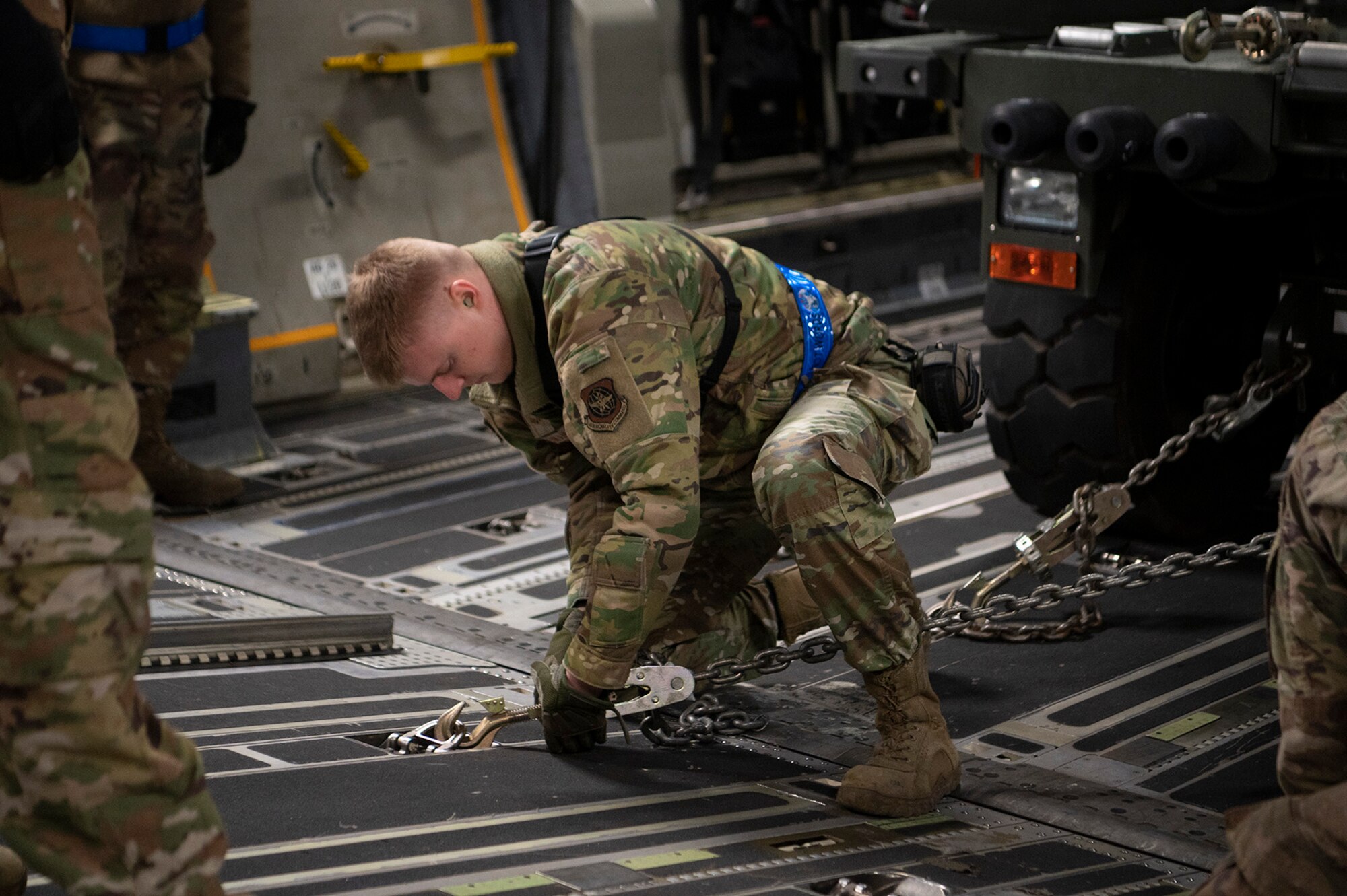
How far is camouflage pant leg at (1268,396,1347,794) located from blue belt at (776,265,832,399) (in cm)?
138

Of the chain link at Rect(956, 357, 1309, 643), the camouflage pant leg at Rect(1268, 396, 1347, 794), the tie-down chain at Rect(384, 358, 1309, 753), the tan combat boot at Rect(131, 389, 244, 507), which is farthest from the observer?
the tan combat boot at Rect(131, 389, 244, 507)

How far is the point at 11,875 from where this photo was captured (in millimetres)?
2504

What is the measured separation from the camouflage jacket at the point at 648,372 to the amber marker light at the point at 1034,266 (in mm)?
623

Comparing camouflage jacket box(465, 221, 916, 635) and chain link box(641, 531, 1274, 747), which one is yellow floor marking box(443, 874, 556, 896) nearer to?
camouflage jacket box(465, 221, 916, 635)

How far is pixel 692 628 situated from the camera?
144 inches

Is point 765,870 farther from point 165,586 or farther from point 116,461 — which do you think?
point 165,586

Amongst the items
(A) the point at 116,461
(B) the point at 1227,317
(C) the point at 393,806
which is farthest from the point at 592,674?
(B) the point at 1227,317

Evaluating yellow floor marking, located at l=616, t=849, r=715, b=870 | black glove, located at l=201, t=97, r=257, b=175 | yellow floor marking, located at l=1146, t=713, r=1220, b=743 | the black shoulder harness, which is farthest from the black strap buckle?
yellow floor marking, located at l=1146, t=713, r=1220, b=743

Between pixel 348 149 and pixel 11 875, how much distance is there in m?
4.19

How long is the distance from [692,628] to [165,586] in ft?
5.14

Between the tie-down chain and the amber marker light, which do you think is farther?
the amber marker light

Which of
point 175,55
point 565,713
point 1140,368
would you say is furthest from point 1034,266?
point 175,55

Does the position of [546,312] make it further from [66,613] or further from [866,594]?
[66,613]

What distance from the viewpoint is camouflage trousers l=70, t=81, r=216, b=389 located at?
501 centimetres
